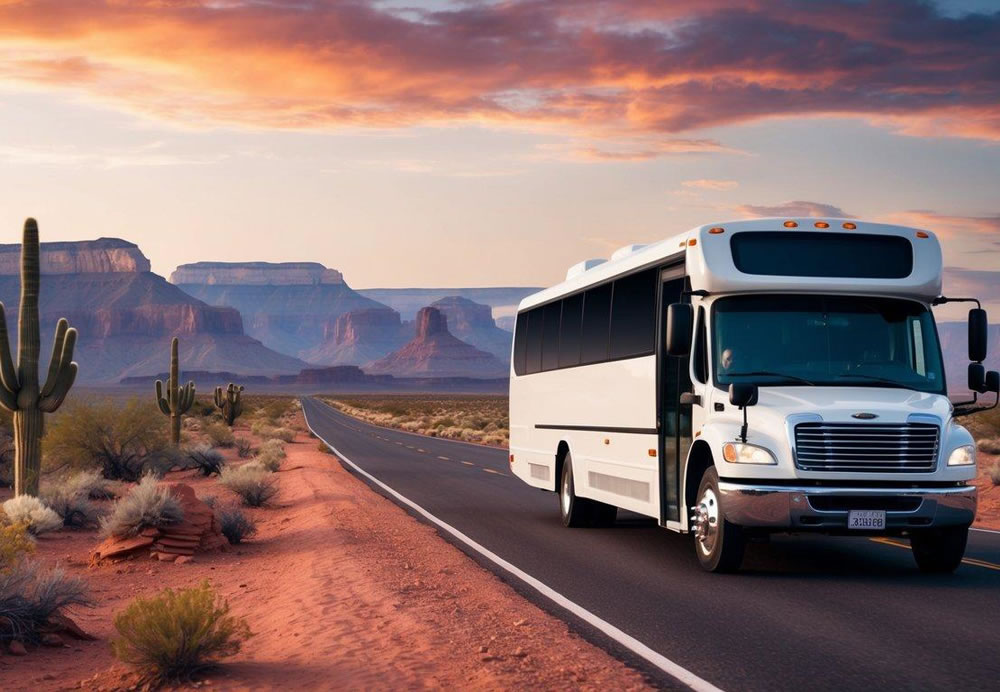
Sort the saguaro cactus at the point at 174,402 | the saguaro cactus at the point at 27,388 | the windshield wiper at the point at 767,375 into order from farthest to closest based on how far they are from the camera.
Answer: the saguaro cactus at the point at 174,402, the saguaro cactus at the point at 27,388, the windshield wiper at the point at 767,375

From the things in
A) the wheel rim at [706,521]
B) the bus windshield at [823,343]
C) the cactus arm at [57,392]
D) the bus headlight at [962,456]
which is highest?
the bus windshield at [823,343]

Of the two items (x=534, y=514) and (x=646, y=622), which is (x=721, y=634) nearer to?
(x=646, y=622)

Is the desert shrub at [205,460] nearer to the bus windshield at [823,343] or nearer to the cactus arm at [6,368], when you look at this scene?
the cactus arm at [6,368]

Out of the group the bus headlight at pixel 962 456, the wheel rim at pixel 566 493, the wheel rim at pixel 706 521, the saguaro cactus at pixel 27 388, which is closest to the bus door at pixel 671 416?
the wheel rim at pixel 706 521

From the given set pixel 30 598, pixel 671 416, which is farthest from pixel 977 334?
pixel 30 598

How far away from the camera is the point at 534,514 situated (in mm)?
18594

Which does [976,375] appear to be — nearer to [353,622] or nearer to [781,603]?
[781,603]

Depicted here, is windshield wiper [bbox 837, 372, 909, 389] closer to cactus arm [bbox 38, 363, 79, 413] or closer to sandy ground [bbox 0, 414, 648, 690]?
sandy ground [bbox 0, 414, 648, 690]

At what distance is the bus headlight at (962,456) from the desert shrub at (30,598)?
7.98m

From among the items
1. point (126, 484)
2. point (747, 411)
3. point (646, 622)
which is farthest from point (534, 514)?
point (126, 484)

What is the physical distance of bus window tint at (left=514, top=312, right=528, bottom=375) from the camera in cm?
1989

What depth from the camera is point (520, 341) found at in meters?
20.3

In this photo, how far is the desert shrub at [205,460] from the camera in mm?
30172

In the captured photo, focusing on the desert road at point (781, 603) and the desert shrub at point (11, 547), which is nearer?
the desert road at point (781, 603)
